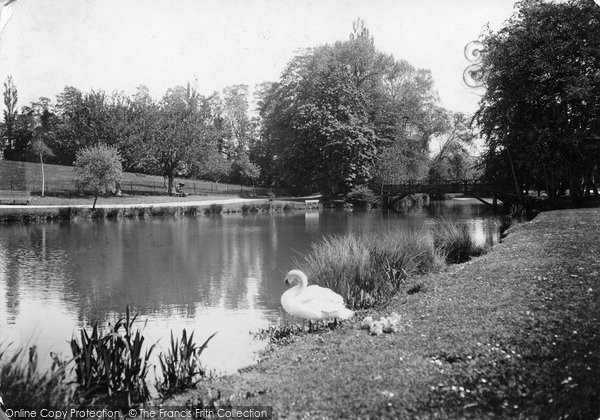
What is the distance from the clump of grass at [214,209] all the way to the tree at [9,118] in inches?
885

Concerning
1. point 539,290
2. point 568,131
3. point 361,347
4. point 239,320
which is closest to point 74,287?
point 239,320

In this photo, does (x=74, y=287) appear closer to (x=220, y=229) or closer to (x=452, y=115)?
(x=452, y=115)

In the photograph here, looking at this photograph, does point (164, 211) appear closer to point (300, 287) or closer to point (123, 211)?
point (123, 211)

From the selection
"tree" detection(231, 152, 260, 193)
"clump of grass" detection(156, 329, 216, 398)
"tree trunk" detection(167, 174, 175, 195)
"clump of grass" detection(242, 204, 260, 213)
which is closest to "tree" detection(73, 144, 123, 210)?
"tree trunk" detection(167, 174, 175, 195)

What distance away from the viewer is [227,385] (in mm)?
4566

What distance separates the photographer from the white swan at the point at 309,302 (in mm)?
6281

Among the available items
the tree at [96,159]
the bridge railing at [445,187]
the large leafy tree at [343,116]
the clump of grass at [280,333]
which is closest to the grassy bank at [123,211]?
the bridge railing at [445,187]

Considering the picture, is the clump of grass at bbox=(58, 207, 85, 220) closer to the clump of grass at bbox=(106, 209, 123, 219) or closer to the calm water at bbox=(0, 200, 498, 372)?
the clump of grass at bbox=(106, 209, 123, 219)

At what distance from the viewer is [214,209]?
28.1m

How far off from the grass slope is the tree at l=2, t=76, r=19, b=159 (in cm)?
274

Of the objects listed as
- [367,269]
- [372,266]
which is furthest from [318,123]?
[372,266]

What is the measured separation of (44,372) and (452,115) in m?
5.22

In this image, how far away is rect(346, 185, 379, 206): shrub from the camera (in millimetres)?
8742

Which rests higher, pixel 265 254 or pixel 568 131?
pixel 568 131
